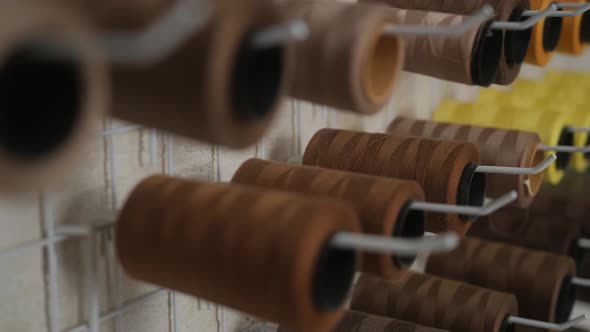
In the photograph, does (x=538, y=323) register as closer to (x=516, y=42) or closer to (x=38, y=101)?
(x=516, y=42)

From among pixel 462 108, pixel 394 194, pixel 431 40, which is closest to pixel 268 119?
pixel 394 194

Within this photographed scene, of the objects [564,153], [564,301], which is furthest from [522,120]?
[564,301]

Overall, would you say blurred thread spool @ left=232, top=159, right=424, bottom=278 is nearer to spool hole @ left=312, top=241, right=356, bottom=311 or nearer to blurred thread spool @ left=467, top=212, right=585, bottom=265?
spool hole @ left=312, top=241, right=356, bottom=311

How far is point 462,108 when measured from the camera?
0.76 meters

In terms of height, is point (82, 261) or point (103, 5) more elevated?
point (103, 5)

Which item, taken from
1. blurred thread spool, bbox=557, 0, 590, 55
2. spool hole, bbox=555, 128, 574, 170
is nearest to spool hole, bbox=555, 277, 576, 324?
spool hole, bbox=555, 128, 574, 170

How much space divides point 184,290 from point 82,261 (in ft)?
0.30

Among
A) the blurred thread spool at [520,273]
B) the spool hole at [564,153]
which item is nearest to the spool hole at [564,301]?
the blurred thread spool at [520,273]

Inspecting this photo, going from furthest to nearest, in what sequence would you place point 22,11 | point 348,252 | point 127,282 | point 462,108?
1. point 462,108
2. point 127,282
3. point 348,252
4. point 22,11

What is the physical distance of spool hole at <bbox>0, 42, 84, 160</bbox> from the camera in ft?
0.72

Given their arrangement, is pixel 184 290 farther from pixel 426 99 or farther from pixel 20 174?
pixel 426 99

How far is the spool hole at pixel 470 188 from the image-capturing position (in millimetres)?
489

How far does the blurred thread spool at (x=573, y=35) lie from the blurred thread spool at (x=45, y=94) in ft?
1.65

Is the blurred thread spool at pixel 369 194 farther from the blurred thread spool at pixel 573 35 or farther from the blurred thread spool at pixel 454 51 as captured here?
the blurred thread spool at pixel 573 35
